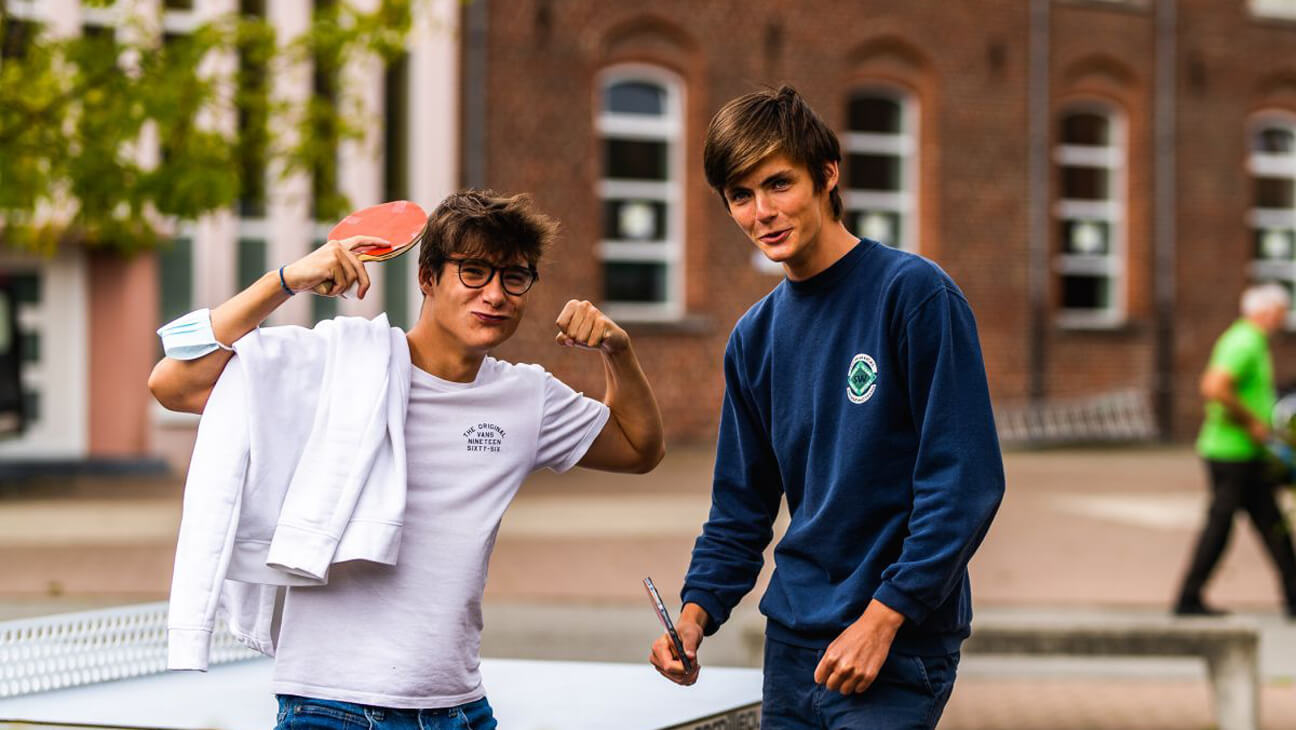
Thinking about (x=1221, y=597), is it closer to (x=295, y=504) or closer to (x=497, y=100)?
(x=295, y=504)

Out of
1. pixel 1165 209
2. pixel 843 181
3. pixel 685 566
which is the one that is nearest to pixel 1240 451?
pixel 685 566

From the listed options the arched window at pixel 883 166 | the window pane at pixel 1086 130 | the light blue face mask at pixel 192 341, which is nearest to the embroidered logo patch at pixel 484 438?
the light blue face mask at pixel 192 341

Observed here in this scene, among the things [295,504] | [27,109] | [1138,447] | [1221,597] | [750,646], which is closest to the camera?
[295,504]

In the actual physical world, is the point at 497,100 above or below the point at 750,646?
above

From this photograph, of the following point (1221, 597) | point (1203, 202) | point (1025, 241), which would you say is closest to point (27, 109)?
point (1221, 597)

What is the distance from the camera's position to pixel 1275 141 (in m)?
24.6

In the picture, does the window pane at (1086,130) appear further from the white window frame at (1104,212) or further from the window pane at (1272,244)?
the window pane at (1272,244)

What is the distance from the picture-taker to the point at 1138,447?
22.4 meters

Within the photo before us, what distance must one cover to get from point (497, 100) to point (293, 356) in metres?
17.2

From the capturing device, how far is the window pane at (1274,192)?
2450 centimetres

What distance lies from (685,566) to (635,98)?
1124 cm

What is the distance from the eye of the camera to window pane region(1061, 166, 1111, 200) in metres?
23.3

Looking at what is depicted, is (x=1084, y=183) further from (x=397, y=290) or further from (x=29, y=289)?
(x=29, y=289)

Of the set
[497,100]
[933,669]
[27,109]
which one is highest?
[497,100]
